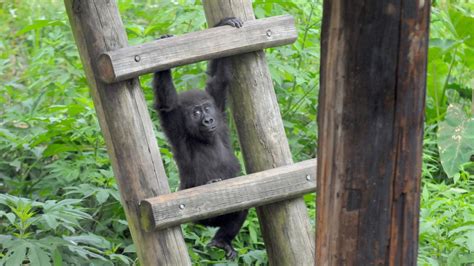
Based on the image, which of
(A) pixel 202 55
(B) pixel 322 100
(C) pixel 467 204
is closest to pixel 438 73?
(C) pixel 467 204

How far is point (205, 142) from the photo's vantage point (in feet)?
16.8

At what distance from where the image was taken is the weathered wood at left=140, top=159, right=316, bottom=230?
12.8 ft

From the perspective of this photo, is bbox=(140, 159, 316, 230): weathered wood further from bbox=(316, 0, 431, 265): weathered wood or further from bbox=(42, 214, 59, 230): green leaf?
bbox=(316, 0, 431, 265): weathered wood

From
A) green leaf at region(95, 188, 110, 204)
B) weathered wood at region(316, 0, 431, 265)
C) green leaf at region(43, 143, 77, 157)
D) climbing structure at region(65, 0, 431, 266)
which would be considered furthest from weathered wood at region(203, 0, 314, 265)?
weathered wood at region(316, 0, 431, 265)

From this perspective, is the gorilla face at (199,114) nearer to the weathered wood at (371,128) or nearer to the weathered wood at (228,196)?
the weathered wood at (228,196)

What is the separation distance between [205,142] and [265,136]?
32.2 inches

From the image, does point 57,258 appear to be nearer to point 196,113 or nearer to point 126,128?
point 126,128

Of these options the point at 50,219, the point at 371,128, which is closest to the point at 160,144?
the point at 50,219

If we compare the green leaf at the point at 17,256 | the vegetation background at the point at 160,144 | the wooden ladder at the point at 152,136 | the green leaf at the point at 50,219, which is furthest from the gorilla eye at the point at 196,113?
the green leaf at the point at 17,256

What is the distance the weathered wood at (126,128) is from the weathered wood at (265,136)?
56 cm

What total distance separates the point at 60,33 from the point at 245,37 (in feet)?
8.84

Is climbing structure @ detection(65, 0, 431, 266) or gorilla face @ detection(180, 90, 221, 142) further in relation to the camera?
gorilla face @ detection(180, 90, 221, 142)

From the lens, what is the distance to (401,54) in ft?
8.02

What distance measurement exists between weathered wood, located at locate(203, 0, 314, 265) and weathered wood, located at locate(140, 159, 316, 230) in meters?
0.13
